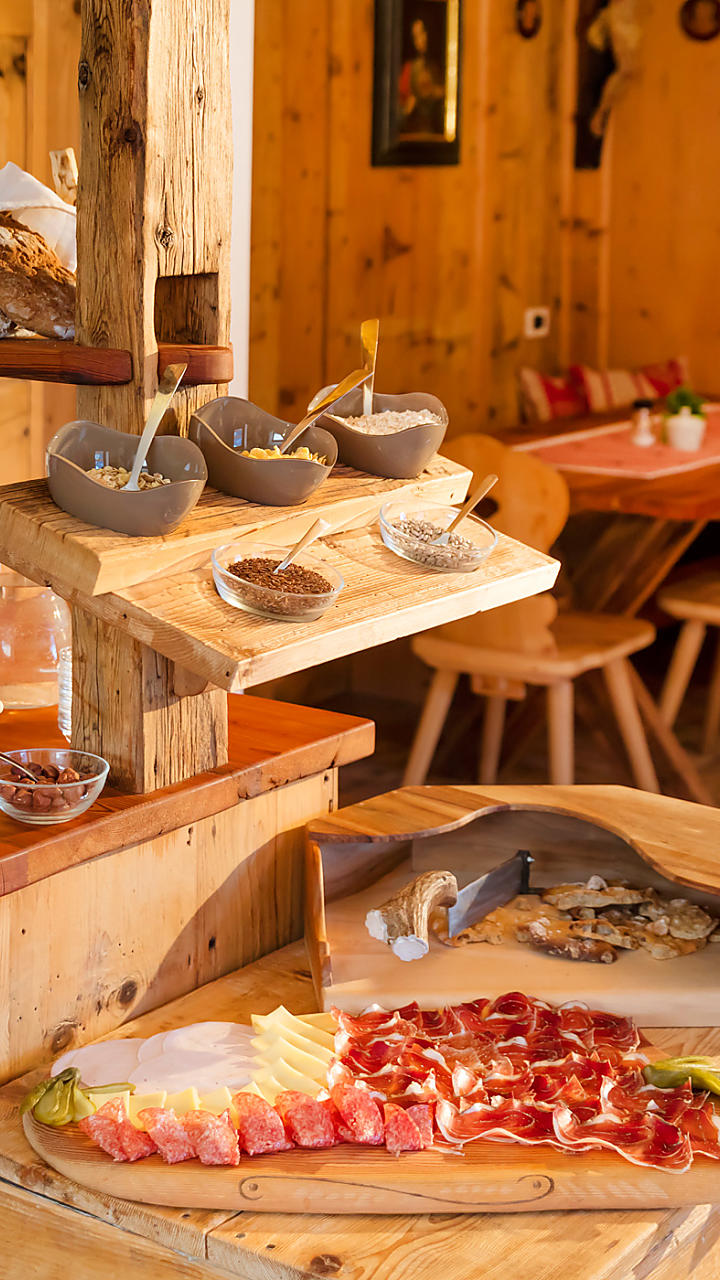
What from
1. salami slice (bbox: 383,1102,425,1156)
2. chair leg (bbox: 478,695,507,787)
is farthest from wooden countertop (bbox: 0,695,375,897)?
chair leg (bbox: 478,695,507,787)

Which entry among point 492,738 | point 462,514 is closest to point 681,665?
point 492,738

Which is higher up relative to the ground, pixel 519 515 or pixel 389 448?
pixel 389 448

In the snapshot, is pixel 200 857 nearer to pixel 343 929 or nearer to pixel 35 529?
pixel 343 929

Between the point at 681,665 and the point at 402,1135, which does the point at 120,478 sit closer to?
the point at 402,1135

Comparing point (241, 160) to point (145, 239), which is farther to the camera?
point (241, 160)

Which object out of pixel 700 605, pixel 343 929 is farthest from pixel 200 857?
pixel 700 605

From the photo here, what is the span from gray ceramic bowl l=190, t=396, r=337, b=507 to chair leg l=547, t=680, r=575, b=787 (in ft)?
6.73

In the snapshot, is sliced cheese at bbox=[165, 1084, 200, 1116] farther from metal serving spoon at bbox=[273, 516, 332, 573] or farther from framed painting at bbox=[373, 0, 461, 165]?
framed painting at bbox=[373, 0, 461, 165]

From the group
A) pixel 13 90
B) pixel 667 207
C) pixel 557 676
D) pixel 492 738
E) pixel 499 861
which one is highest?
pixel 667 207

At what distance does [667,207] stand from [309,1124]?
5.00 m

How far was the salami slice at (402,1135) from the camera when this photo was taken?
1.36 metres

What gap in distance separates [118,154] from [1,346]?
9.3 inches

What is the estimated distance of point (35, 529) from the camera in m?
1.47

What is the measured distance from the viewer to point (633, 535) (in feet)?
13.7
